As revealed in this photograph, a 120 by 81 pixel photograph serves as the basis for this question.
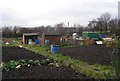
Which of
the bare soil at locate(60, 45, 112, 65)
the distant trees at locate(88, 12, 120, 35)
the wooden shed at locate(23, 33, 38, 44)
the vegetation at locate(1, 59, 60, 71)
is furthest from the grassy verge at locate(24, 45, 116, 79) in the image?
the distant trees at locate(88, 12, 120, 35)

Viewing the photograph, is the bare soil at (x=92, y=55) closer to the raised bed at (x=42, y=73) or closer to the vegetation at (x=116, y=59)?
the raised bed at (x=42, y=73)

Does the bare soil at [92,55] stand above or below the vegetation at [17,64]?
below

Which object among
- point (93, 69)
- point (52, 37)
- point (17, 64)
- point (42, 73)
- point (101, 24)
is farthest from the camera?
point (101, 24)

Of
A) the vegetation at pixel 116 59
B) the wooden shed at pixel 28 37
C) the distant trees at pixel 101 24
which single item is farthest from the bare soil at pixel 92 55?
the distant trees at pixel 101 24

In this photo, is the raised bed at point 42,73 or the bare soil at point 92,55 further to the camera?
the bare soil at point 92,55

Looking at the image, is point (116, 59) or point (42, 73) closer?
point (116, 59)

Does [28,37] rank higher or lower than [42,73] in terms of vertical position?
higher

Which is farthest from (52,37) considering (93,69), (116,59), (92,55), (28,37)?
(116,59)

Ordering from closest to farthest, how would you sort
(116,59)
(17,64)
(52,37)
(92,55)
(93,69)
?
(116,59), (93,69), (17,64), (92,55), (52,37)

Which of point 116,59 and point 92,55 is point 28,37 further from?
point 116,59

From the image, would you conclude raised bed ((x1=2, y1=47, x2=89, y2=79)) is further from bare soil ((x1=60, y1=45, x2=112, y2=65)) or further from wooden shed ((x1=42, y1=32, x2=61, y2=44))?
wooden shed ((x1=42, y1=32, x2=61, y2=44))

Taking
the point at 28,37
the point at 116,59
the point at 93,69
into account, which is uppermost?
the point at 116,59

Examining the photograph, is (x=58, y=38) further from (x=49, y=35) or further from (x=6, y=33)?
(x=6, y=33)

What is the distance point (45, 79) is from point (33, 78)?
40cm
